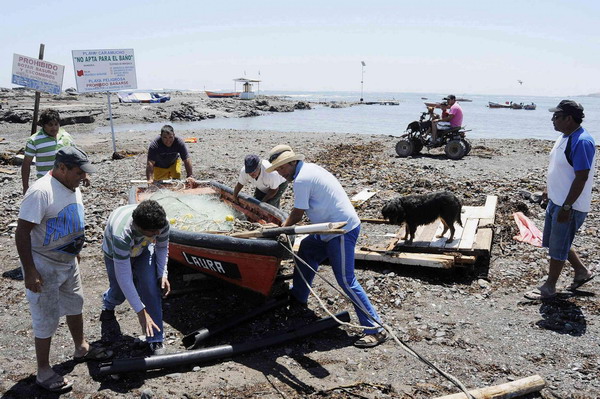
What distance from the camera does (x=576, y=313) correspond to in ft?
17.0

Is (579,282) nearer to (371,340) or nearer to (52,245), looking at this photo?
(371,340)

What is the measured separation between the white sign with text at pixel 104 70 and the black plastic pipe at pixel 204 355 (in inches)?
466

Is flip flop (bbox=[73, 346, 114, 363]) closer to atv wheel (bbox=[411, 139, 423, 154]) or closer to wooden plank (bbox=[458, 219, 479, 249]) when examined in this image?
wooden plank (bbox=[458, 219, 479, 249])

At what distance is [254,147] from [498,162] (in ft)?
28.5

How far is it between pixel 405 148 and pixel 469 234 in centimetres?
893

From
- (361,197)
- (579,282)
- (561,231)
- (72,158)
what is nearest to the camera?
(72,158)

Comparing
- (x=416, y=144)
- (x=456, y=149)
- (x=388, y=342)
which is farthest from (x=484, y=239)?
(x=416, y=144)

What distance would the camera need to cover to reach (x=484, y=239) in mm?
6746

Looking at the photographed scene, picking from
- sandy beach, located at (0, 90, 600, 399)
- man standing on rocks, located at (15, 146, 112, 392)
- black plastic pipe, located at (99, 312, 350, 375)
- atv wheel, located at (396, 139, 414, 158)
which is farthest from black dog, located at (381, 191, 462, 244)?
atv wheel, located at (396, 139, 414, 158)

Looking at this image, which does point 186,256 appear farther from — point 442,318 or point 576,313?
point 576,313

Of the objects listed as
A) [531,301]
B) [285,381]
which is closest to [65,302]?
[285,381]

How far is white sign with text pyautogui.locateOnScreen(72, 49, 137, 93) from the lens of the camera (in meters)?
14.1

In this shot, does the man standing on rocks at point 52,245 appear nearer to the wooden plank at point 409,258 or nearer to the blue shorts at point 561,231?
the wooden plank at point 409,258

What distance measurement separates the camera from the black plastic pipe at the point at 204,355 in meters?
4.14
